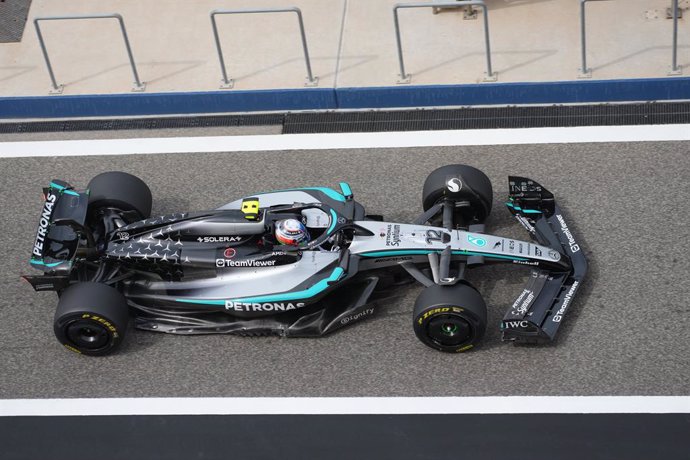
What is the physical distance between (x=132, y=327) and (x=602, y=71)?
5633mm

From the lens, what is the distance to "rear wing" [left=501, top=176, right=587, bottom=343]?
9.05 m

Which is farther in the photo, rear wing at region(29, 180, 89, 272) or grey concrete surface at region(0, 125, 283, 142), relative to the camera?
grey concrete surface at region(0, 125, 283, 142)

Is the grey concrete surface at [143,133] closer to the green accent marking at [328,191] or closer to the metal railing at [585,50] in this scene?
the green accent marking at [328,191]

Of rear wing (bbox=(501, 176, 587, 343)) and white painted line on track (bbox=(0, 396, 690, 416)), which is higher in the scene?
rear wing (bbox=(501, 176, 587, 343))

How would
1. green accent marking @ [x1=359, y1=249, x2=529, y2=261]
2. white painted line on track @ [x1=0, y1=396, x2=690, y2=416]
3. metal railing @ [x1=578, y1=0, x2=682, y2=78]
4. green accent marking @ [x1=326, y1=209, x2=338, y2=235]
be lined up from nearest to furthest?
white painted line on track @ [x1=0, y1=396, x2=690, y2=416] → green accent marking @ [x1=359, y1=249, x2=529, y2=261] → green accent marking @ [x1=326, y1=209, x2=338, y2=235] → metal railing @ [x1=578, y1=0, x2=682, y2=78]

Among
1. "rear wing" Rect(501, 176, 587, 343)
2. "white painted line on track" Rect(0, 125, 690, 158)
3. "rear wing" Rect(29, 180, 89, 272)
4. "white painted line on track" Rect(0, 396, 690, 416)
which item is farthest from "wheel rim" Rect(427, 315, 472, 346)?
"rear wing" Rect(29, 180, 89, 272)

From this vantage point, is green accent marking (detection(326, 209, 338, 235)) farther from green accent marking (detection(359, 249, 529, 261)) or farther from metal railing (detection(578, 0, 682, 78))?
metal railing (detection(578, 0, 682, 78))

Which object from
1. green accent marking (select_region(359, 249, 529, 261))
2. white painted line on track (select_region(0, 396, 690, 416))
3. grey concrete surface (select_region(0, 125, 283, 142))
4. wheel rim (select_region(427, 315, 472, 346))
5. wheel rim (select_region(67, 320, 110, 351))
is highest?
grey concrete surface (select_region(0, 125, 283, 142))

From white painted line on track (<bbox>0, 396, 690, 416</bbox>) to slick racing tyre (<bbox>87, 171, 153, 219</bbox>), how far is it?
5.93 feet

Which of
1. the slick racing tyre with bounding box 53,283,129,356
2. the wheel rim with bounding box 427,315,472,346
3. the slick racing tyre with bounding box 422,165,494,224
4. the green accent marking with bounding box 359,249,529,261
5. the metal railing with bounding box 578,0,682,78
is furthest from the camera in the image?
the metal railing with bounding box 578,0,682,78

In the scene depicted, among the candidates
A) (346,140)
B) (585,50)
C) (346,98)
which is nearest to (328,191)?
(346,140)

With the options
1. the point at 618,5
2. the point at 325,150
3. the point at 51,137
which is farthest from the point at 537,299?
the point at 51,137

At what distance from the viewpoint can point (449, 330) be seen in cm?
900
